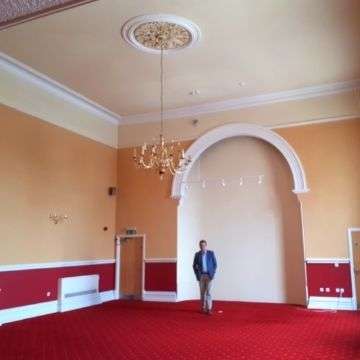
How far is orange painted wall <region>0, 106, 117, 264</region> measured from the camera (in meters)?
7.33

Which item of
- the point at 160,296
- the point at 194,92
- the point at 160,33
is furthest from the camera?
the point at 160,296

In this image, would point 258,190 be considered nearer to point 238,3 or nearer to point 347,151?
point 347,151

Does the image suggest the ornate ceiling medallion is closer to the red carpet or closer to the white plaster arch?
the white plaster arch

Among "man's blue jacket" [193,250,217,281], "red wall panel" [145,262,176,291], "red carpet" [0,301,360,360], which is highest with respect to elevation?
"man's blue jacket" [193,250,217,281]

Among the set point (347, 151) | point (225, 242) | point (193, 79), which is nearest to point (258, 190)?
point (225, 242)

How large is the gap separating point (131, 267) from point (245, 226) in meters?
2.94

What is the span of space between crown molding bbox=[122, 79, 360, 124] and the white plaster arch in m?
0.48

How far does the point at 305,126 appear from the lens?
8.75m

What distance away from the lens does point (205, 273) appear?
7910 mm

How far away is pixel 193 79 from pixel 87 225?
3.99 metres

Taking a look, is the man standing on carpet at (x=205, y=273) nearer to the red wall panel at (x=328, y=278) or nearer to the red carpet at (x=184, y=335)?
the red carpet at (x=184, y=335)

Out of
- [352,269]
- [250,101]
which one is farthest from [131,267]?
[352,269]

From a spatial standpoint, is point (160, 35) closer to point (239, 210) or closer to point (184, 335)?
point (184, 335)

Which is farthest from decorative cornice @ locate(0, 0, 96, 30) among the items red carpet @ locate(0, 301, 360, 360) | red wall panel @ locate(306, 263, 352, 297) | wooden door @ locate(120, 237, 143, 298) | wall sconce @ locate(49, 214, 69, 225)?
wooden door @ locate(120, 237, 143, 298)
